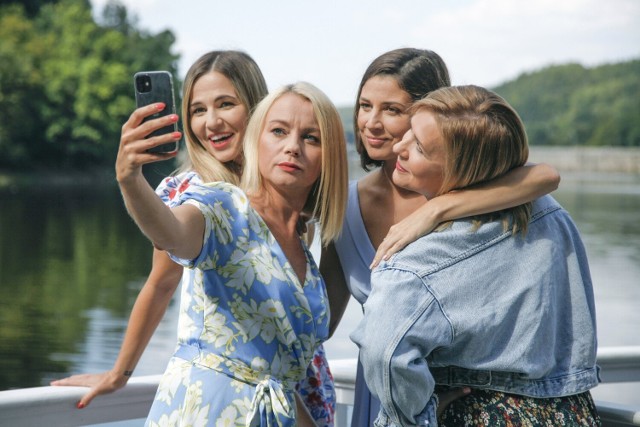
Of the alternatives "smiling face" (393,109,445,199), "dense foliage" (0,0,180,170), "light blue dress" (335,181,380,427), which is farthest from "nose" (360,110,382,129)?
"dense foliage" (0,0,180,170)

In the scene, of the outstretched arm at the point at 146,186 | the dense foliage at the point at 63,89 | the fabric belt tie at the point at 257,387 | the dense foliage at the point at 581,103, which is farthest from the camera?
the dense foliage at the point at 581,103

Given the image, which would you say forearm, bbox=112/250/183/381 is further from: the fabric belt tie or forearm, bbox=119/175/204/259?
forearm, bbox=119/175/204/259

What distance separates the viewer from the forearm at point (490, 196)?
84.2 inches

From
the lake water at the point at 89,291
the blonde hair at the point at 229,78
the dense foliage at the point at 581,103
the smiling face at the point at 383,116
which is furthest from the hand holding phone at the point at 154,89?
the dense foliage at the point at 581,103

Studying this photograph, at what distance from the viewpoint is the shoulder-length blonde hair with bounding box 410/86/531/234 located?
2.08 m

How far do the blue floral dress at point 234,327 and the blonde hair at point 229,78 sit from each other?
64cm

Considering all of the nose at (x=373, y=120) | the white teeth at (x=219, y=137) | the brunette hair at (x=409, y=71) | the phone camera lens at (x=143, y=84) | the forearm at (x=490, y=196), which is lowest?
the forearm at (x=490, y=196)

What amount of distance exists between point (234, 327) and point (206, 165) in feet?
2.55

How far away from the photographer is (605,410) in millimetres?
2586

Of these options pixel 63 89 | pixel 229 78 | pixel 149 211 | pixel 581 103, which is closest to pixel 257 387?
pixel 149 211

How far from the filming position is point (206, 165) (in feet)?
9.49

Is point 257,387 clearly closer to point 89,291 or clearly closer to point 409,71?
point 409,71

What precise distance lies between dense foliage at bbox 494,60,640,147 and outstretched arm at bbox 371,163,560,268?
382 feet

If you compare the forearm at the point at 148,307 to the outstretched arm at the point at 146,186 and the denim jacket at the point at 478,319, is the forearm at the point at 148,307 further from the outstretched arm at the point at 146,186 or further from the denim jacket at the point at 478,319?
the denim jacket at the point at 478,319
